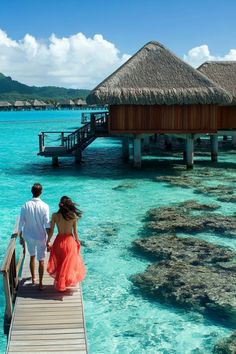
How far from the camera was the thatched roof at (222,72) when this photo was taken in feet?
79.7

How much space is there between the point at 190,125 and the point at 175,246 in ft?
37.3

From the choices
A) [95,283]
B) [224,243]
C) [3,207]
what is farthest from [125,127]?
[95,283]

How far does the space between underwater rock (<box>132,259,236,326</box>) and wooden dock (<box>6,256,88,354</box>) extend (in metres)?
2.26

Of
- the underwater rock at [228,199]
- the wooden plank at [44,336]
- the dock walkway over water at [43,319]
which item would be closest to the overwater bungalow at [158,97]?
the underwater rock at [228,199]

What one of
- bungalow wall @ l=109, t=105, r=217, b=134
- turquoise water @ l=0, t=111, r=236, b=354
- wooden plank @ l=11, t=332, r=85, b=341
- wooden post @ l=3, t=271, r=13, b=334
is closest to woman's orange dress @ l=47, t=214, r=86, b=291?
wooden post @ l=3, t=271, r=13, b=334

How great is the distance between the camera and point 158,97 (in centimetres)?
2050

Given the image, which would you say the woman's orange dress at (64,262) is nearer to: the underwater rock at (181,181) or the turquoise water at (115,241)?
the turquoise water at (115,241)

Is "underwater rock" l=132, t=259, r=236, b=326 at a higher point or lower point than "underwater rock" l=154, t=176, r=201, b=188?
lower

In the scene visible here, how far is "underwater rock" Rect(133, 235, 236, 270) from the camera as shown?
10.2m

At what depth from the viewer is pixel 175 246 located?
11133 mm

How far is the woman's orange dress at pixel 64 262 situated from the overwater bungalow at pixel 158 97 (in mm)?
13973

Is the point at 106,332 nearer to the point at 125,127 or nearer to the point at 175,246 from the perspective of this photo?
the point at 175,246

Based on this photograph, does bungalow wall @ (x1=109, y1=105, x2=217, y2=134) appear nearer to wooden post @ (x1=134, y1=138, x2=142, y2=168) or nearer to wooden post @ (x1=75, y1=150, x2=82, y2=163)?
wooden post @ (x1=134, y1=138, x2=142, y2=168)

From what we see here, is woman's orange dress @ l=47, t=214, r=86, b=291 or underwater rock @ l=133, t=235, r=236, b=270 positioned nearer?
woman's orange dress @ l=47, t=214, r=86, b=291
